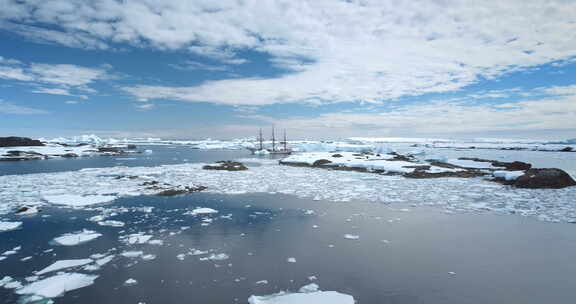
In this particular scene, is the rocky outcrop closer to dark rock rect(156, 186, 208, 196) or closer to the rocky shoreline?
the rocky shoreline

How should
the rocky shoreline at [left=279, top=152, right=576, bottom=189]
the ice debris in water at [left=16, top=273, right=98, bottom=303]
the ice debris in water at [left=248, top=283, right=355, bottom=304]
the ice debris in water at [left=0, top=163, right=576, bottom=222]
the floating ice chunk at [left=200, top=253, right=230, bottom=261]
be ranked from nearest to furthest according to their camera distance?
the ice debris in water at [left=248, top=283, right=355, bottom=304]
the ice debris in water at [left=16, top=273, right=98, bottom=303]
the floating ice chunk at [left=200, top=253, right=230, bottom=261]
the ice debris in water at [left=0, top=163, right=576, bottom=222]
the rocky shoreline at [left=279, top=152, right=576, bottom=189]

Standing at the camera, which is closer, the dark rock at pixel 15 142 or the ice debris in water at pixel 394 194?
the ice debris in water at pixel 394 194

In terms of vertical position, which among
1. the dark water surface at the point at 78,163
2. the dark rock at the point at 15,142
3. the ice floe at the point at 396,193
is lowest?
the ice floe at the point at 396,193

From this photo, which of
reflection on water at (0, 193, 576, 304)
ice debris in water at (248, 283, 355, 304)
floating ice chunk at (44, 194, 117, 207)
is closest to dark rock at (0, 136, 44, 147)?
floating ice chunk at (44, 194, 117, 207)

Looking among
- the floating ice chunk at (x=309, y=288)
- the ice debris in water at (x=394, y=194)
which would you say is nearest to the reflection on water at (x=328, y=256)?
the floating ice chunk at (x=309, y=288)

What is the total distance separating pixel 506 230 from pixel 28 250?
12417mm

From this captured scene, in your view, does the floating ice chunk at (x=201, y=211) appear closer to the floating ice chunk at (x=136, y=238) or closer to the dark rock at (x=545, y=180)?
the floating ice chunk at (x=136, y=238)

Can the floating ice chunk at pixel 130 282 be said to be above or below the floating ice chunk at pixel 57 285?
below

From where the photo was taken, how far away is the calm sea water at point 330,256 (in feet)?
15.7

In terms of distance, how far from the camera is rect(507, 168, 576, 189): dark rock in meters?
15.8

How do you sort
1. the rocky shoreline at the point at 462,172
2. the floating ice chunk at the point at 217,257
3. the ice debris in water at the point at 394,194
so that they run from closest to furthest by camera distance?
1. the floating ice chunk at the point at 217,257
2. the ice debris in water at the point at 394,194
3. the rocky shoreline at the point at 462,172

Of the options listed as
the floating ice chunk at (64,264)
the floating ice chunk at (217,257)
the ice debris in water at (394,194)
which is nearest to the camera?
the floating ice chunk at (64,264)

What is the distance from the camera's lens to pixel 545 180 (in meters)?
16.0

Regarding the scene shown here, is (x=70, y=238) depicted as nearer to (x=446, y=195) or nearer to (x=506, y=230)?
(x=506, y=230)
